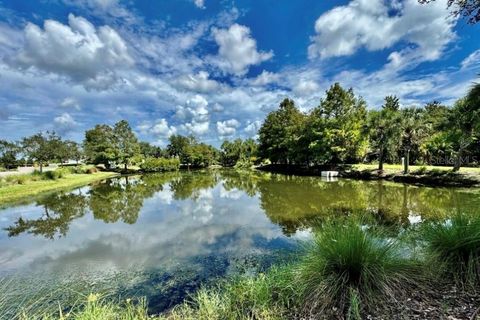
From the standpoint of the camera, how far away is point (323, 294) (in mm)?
3729

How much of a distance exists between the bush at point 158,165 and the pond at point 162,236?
39002mm

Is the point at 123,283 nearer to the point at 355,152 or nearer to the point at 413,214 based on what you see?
the point at 413,214

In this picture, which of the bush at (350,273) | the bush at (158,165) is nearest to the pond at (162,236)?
the bush at (350,273)

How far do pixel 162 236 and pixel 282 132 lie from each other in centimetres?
4127

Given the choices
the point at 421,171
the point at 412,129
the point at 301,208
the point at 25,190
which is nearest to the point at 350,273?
the point at 301,208

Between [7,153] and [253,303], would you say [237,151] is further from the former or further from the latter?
[253,303]

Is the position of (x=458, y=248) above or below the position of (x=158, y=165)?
below

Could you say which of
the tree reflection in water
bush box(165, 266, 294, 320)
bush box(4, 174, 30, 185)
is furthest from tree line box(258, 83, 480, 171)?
bush box(4, 174, 30, 185)

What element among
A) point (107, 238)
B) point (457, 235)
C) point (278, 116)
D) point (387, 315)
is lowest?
point (107, 238)

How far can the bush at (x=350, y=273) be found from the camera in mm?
Answer: 3654

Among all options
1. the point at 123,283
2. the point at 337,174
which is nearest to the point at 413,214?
the point at 123,283

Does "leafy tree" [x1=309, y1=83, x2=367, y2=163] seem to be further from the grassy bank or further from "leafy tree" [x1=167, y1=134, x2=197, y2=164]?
"leafy tree" [x1=167, y1=134, x2=197, y2=164]

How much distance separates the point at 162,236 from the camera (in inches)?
427

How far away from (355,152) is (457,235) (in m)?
32.8
